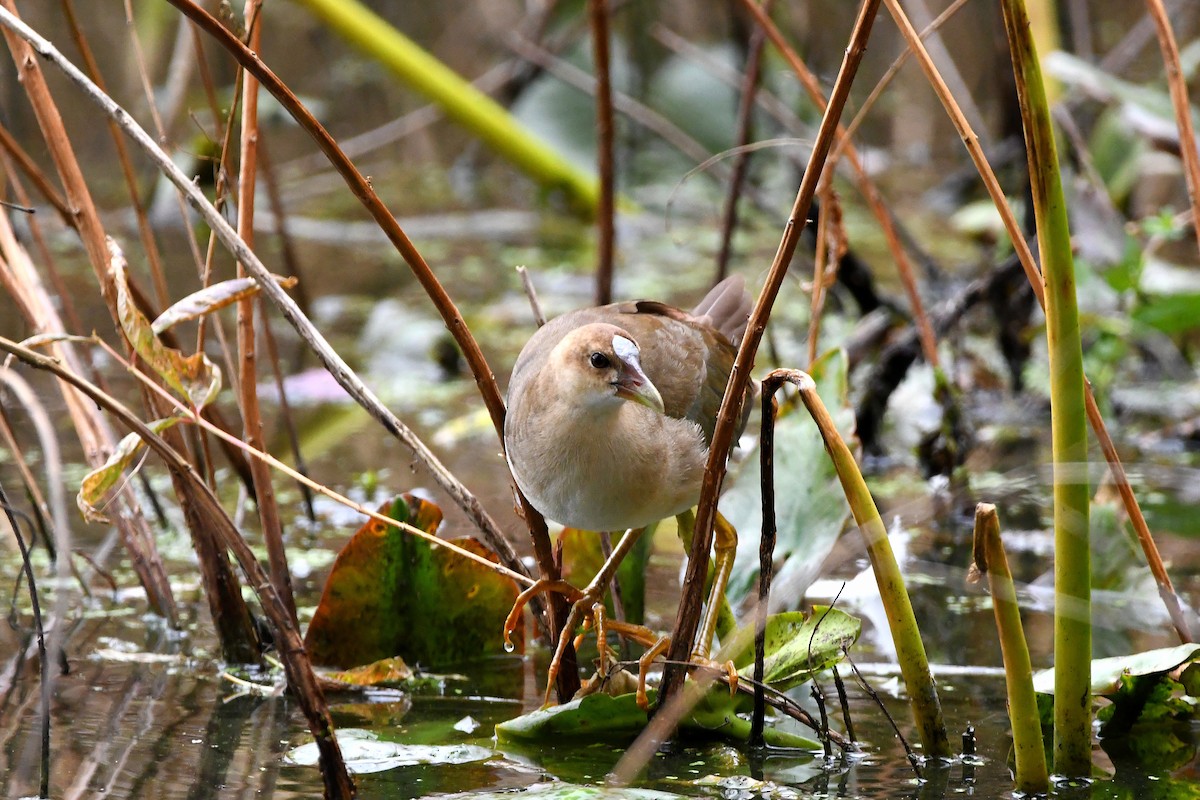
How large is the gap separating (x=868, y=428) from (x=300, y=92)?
620cm

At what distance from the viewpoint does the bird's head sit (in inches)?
85.5

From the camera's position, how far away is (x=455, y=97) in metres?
5.69

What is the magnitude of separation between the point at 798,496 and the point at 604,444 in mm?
552

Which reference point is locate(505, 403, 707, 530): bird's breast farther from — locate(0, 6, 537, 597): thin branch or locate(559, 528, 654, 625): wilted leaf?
locate(559, 528, 654, 625): wilted leaf

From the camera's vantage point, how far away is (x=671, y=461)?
87.7 inches

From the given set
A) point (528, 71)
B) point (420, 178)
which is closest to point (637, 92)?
point (528, 71)

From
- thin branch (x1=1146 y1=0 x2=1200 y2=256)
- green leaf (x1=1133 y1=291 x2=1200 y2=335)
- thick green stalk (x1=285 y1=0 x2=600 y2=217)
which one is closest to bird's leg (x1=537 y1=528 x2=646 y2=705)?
thin branch (x1=1146 y1=0 x2=1200 y2=256)

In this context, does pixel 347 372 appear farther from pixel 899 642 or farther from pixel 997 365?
pixel 997 365

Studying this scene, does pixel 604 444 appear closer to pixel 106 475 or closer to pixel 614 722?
pixel 614 722

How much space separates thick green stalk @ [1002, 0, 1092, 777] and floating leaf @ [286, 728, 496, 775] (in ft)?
2.87

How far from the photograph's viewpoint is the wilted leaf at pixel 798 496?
2486 millimetres

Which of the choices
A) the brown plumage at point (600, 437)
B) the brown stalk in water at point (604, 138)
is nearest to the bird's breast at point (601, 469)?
the brown plumage at point (600, 437)

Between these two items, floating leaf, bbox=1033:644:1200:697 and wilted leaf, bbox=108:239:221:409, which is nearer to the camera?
wilted leaf, bbox=108:239:221:409

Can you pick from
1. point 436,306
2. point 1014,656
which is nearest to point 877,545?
point 1014,656
